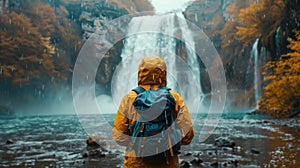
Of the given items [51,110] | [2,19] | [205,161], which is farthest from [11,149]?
[51,110]

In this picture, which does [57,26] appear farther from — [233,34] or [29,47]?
[233,34]

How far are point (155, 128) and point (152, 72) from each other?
43 cm

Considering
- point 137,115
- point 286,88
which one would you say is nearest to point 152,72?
point 137,115

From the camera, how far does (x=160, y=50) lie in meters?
28.8

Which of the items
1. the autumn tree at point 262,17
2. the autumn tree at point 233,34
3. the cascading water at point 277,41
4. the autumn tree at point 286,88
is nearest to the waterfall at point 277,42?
the cascading water at point 277,41

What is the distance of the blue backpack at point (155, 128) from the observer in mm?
1872

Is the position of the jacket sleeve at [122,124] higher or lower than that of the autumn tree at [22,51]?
lower

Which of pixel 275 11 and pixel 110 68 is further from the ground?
pixel 275 11

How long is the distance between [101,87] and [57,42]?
7525mm

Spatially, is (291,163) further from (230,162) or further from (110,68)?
(110,68)

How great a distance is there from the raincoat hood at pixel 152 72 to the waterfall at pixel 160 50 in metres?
24.3

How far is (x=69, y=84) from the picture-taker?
31234mm

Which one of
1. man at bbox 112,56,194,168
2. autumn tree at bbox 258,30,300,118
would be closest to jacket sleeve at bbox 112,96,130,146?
man at bbox 112,56,194,168

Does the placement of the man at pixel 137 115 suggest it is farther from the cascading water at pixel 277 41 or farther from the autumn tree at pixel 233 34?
the autumn tree at pixel 233 34
